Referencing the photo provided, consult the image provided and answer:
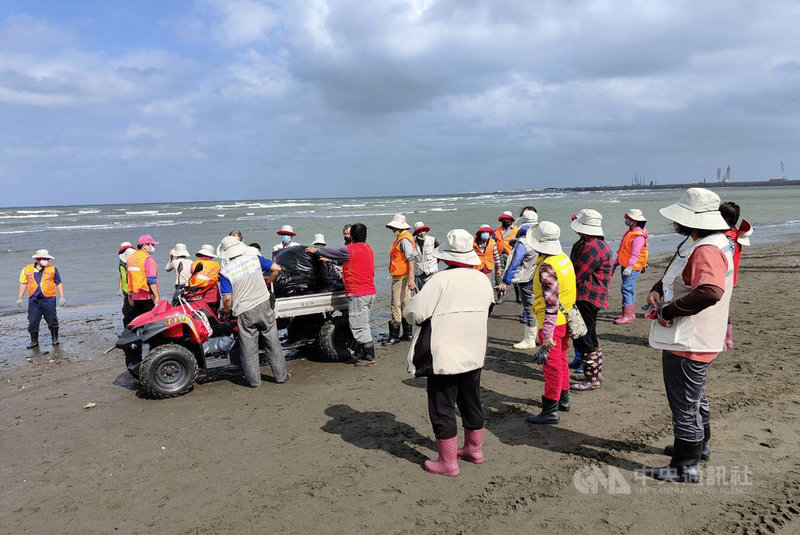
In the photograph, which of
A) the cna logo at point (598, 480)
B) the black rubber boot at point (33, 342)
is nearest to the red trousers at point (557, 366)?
the cna logo at point (598, 480)

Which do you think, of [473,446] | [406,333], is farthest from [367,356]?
[473,446]

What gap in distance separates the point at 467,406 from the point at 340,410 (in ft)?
6.12

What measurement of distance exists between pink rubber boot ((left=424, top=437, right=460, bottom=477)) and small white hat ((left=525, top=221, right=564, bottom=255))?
6.04 ft

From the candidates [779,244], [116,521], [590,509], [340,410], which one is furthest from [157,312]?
[779,244]

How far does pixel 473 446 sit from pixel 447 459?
0.88 ft

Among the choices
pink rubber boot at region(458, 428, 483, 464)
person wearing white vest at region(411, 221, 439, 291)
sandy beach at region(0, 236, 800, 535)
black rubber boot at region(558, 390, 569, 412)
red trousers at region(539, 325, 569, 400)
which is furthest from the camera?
person wearing white vest at region(411, 221, 439, 291)

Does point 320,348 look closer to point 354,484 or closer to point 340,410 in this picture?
point 340,410

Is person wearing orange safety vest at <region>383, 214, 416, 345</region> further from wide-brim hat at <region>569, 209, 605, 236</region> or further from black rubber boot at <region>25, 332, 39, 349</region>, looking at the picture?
black rubber boot at <region>25, 332, 39, 349</region>

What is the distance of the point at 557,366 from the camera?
14.8 ft

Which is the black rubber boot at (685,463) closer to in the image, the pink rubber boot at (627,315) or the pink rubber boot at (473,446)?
the pink rubber boot at (473,446)

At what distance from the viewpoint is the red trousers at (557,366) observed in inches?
175

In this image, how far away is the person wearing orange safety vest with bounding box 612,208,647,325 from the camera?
7.96 m

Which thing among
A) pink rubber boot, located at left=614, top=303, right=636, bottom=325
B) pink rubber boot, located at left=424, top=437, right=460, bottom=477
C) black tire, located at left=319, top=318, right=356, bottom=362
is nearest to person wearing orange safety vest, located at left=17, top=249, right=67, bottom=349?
black tire, located at left=319, top=318, right=356, bottom=362

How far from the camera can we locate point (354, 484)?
148 inches
